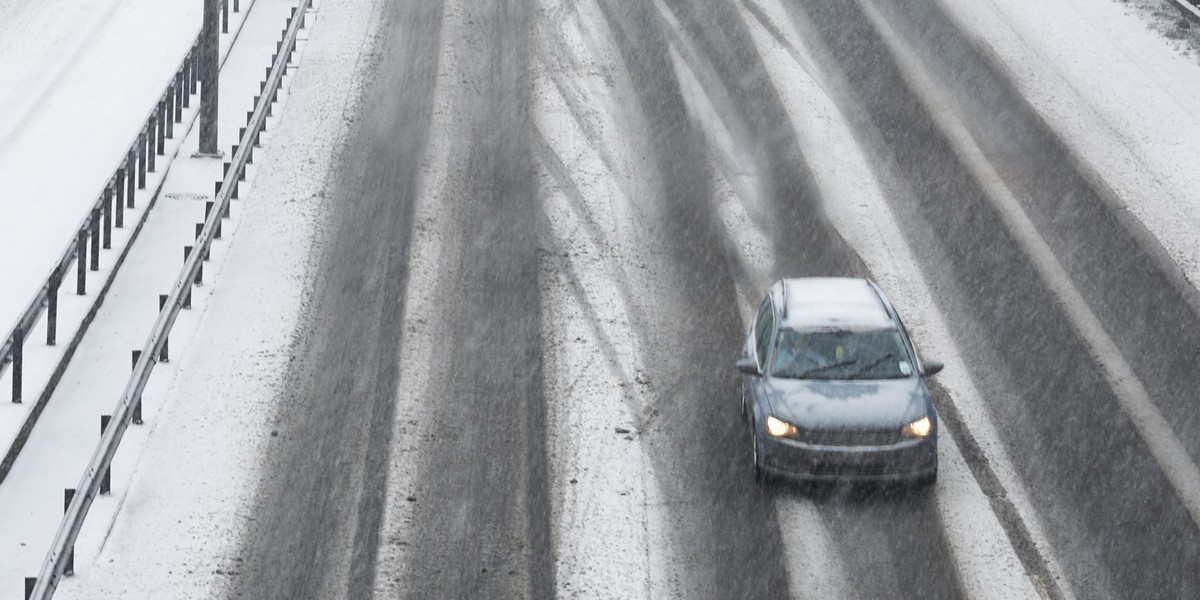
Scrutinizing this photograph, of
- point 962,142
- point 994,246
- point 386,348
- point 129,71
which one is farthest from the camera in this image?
point 129,71

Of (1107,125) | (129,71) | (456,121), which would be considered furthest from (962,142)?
(129,71)

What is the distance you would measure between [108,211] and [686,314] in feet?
22.6

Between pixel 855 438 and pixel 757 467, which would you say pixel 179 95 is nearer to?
pixel 757 467

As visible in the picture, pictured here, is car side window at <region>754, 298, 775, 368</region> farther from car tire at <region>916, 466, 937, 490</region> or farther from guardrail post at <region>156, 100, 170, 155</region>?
guardrail post at <region>156, 100, 170, 155</region>

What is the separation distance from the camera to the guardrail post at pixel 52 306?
14812 millimetres

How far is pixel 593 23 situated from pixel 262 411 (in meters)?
13.7

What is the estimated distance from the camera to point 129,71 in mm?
Answer: 25281

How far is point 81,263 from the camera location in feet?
53.1

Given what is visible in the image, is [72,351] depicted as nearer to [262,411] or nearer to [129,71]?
[262,411]

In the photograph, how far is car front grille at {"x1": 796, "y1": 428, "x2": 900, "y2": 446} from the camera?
12859 mm

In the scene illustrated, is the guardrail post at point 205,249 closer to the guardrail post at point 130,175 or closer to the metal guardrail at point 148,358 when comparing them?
the metal guardrail at point 148,358

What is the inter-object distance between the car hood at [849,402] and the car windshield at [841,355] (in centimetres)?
14

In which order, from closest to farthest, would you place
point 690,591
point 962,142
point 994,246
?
1. point 690,591
2. point 994,246
3. point 962,142

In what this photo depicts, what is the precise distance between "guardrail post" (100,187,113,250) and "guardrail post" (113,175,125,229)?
0.30 m
